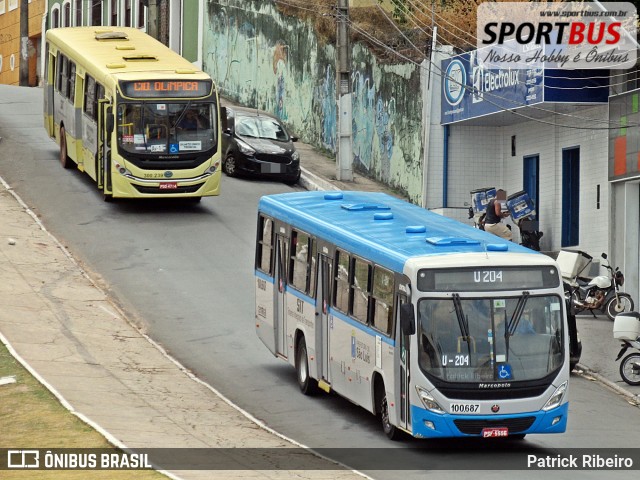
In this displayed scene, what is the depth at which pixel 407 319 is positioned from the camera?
57.3 ft

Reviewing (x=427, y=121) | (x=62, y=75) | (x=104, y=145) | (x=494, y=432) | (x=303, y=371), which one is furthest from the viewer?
(x=62, y=75)

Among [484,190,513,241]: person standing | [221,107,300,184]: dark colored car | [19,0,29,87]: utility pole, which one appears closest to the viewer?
[484,190,513,241]: person standing

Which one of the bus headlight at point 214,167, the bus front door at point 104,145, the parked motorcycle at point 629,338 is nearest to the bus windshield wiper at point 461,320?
the parked motorcycle at point 629,338

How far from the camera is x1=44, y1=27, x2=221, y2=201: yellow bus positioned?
33312 mm

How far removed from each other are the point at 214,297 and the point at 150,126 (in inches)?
275

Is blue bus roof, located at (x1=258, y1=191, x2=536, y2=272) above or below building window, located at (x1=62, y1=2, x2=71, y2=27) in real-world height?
below

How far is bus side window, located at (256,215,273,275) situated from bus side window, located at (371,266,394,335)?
447cm

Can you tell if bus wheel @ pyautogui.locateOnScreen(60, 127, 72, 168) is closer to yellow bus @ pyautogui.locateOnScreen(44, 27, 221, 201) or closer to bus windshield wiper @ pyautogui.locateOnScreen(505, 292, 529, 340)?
yellow bus @ pyautogui.locateOnScreen(44, 27, 221, 201)

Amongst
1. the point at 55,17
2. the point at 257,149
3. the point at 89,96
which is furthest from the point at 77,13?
the point at 89,96

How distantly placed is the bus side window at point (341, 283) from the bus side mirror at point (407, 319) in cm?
256

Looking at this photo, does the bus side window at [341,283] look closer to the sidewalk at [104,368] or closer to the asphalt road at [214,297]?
the asphalt road at [214,297]

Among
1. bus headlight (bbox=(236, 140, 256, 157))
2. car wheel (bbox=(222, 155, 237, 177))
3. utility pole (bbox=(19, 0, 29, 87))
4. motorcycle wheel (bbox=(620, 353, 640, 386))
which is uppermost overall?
utility pole (bbox=(19, 0, 29, 87))


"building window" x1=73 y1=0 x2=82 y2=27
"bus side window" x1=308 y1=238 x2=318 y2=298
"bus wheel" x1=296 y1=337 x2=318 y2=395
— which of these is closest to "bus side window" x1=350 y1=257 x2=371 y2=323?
"bus side window" x1=308 y1=238 x2=318 y2=298

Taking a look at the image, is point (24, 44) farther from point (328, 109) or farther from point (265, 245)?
point (265, 245)
